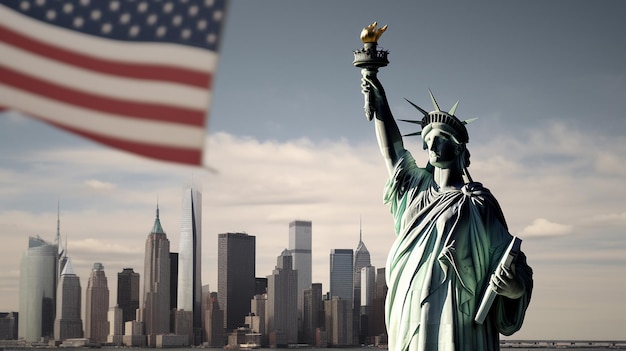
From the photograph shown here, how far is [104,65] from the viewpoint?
4.78 meters

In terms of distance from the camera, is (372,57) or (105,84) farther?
(372,57)

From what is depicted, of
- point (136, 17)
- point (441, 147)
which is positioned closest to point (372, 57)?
point (441, 147)

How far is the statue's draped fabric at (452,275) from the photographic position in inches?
530

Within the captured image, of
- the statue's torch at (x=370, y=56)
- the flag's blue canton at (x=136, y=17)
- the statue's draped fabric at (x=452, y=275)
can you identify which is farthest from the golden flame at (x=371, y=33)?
the flag's blue canton at (x=136, y=17)

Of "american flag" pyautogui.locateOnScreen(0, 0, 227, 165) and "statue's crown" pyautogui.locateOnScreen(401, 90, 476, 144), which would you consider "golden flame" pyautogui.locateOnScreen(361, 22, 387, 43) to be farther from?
"american flag" pyautogui.locateOnScreen(0, 0, 227, 165)

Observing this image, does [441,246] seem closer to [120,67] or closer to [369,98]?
[369,98]

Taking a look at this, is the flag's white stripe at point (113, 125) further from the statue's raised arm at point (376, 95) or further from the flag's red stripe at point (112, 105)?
the statue's raised arm at point (376, 95)

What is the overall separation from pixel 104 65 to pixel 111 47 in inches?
3.7

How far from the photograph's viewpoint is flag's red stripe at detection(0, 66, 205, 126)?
4613mm

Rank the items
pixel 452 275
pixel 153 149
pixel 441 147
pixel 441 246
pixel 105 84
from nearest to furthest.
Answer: pixel 153 149 → pixel 105 84 → pixel 452 275 → pixel 441 246 → pixel 441 147

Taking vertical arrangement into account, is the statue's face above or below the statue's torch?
below

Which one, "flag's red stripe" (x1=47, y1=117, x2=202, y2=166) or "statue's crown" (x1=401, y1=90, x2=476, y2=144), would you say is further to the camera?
"statue's crown" (x1=401, y1=90, x2=476, y2=144)

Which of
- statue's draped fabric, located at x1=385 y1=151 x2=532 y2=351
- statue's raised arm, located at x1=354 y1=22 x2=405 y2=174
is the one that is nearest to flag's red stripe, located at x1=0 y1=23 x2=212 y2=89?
statue's draped fabric, located at x1=385 y1=151 x2=532 y2=351

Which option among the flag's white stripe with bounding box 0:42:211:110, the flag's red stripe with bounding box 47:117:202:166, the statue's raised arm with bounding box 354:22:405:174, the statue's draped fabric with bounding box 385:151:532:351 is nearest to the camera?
the flag's red stripe with bounding box 47:117:202:166
